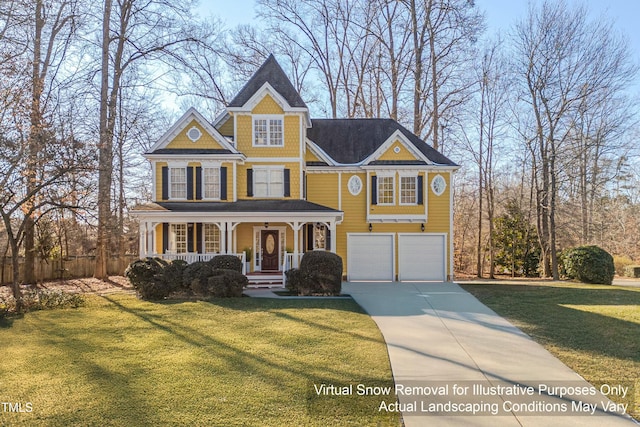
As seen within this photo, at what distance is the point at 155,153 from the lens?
1680 centimetres

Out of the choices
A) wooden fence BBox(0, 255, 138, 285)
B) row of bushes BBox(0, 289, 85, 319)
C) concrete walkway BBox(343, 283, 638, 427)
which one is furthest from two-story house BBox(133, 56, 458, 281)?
concrete walkway BBox(343, 283, 638, 427)

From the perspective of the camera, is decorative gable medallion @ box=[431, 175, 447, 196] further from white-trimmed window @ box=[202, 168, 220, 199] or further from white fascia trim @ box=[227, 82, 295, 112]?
white-trimmed window @ box=[202, 168, 220, 199]

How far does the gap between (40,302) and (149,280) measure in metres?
3.16

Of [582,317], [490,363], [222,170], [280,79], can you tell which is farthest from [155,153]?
[582,317]

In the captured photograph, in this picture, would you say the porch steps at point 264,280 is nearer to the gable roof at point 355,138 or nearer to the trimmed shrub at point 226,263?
the trimmed shrub at point 226,263

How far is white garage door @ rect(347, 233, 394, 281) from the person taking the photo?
18234 millimetres

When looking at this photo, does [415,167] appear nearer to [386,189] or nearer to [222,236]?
[386,189]

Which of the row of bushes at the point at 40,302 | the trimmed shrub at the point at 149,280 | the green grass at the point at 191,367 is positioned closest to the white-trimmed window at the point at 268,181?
the trimmed shrub at the point at 149,280

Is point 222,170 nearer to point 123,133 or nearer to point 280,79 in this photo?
point 280,79

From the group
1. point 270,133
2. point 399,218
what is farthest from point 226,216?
point 399,218

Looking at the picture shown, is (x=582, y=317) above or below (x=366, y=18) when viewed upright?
below

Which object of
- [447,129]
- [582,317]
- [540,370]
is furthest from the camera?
[447,129]

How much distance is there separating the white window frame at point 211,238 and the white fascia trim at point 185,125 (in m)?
3.52

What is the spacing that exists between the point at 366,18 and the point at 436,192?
14.9 m
